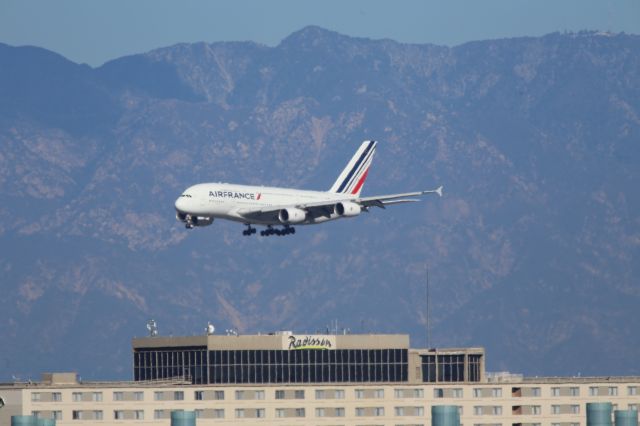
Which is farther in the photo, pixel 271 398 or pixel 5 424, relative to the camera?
pixel 271 398

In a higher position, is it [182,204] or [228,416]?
[182,204]

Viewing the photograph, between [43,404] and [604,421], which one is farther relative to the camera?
[43,404]

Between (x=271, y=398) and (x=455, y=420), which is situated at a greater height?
(x=271, y=398)

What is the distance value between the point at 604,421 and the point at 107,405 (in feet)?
272

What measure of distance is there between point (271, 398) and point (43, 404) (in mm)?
24319

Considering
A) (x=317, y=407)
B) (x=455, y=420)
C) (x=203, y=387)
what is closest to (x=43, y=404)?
(x=203, y=387)

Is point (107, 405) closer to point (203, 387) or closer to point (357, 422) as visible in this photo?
point (203, 387)

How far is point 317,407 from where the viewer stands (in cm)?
19975

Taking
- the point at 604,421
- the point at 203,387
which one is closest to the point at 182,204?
the point at 203,387

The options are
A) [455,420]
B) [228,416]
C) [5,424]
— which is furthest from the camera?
[228,416]

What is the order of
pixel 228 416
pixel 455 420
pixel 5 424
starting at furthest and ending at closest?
pixel 228 416 < pixel 5 424 < pixel 455 420

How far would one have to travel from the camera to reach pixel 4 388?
191625mm

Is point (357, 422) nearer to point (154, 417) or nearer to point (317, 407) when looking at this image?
point (317, 407)

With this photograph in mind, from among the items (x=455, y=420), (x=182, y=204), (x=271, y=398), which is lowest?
(x=455, y=420)
